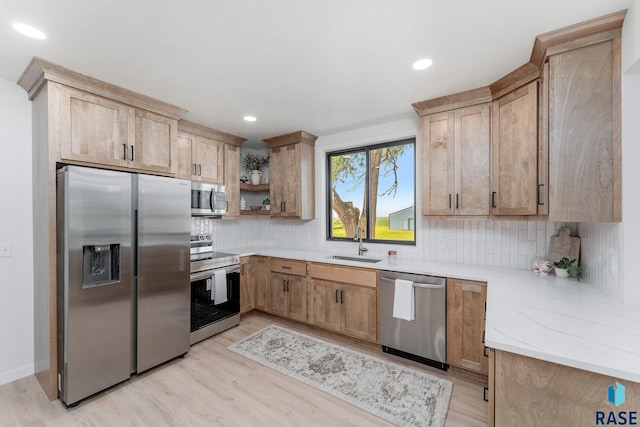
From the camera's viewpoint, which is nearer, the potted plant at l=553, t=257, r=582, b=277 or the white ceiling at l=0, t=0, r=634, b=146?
the white ceiling at l=0, t=0, r=634, b=146

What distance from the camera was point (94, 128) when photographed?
2.25 metres

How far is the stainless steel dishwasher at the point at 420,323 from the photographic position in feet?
8.02

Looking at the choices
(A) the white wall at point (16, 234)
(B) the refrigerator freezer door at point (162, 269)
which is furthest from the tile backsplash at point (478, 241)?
(A) the white wall at point (16, 234)

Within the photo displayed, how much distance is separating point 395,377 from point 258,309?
2.10 meters

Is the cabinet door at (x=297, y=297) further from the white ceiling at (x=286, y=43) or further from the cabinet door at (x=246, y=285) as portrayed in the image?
the white ceiling at (x=286, y=43)

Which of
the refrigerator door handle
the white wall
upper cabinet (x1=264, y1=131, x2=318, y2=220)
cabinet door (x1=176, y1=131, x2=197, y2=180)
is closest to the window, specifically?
upper cabinet (x1=264, y1=131, x2=318, y2=220)

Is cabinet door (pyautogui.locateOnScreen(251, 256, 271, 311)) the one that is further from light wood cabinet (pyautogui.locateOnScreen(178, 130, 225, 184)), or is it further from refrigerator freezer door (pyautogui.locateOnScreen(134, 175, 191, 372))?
light wood cabinet (pyautogui.locateOnScreen(178, 130, 225, 184))

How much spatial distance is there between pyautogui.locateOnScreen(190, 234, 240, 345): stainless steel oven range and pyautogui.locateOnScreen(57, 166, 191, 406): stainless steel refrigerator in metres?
0.20

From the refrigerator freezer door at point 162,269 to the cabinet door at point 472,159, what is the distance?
2.72 m

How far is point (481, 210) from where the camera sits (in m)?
2.48

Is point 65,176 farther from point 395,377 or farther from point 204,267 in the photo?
point 395,377

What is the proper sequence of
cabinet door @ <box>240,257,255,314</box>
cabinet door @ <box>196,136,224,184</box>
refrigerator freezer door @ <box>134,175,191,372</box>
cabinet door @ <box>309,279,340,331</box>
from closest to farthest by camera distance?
refrigerator freezer door @ <box>134,175,191,372</box>
cabinet door @ <box>309,279,340,331</box>
cabinet door @ <box>196,136,224,184</box>
cabinet door @ <box>240,257,255,314</box>

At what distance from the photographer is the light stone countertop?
3.37 ft

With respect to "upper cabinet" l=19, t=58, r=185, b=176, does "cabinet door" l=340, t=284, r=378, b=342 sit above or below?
below
